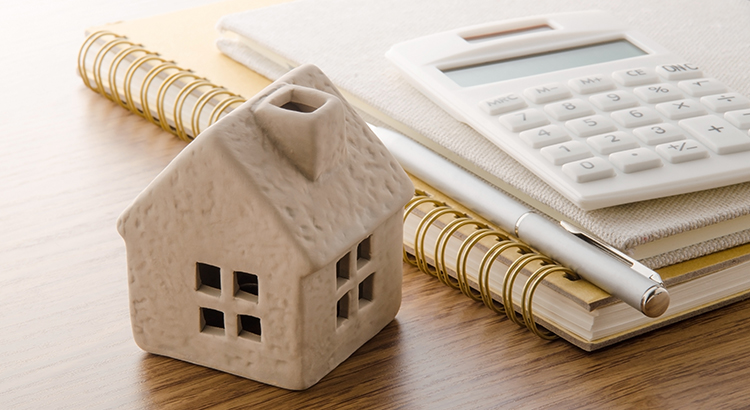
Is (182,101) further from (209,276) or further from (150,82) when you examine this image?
(209,276)

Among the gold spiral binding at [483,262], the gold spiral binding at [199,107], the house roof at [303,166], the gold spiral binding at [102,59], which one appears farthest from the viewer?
the gold spiral binding at [102,59]

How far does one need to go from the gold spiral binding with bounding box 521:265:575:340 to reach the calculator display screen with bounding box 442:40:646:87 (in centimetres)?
21

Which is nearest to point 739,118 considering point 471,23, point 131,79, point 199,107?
point 471,23

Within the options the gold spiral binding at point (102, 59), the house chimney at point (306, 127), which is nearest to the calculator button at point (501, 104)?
the house chimney at point (306, 127)

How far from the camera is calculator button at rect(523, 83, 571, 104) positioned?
66 cm

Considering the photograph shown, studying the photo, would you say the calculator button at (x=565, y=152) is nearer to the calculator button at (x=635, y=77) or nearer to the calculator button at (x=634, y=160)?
the calculator button at (x=634, y=160)

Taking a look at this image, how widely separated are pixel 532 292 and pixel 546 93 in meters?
0.19

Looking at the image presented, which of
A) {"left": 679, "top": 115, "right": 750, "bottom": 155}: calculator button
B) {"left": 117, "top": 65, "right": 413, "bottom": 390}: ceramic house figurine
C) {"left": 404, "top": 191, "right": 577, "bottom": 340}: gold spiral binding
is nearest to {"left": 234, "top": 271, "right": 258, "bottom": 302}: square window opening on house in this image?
{"left": 117, "top": 65, "right": 413, "bottom": 390}: ceramic house figurine

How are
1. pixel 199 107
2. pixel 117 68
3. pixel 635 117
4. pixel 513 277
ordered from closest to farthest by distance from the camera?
1. pixel 513 277
2. pixel 635 117
3. pixel 199 107
4. pixel 117 68

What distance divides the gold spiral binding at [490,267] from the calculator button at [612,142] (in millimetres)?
95

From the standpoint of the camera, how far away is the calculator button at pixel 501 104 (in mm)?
648

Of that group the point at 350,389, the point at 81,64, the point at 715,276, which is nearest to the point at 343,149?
the point at 350,389

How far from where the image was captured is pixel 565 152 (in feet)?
1.95

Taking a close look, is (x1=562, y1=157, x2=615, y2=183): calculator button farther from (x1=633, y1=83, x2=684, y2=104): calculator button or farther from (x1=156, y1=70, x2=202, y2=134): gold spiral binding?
(x1=156, y1=70, x2=202, y2=134): gold spiral binding
